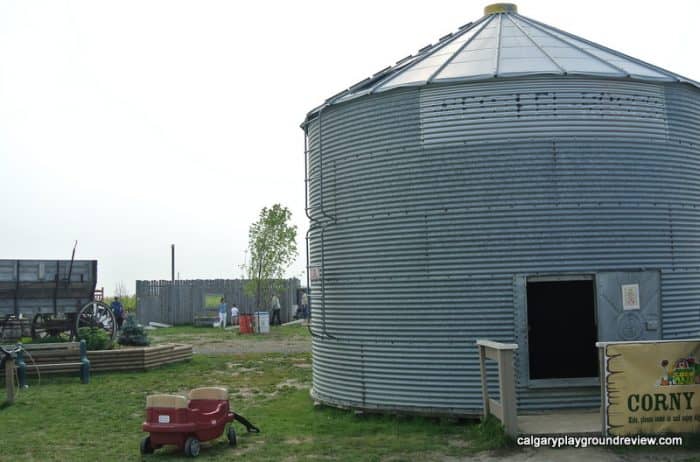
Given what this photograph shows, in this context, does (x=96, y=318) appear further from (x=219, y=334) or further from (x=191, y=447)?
(x=191, y=447)

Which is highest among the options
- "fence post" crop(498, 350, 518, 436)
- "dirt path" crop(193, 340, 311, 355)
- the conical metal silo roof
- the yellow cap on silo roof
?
the yellow cap on silo roof

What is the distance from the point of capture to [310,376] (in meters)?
18.6

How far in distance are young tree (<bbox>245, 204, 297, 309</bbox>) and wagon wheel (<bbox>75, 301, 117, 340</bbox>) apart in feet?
62.6

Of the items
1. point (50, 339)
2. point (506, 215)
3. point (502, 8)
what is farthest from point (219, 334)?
point (506, 215)

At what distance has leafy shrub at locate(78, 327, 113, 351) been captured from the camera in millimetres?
20736

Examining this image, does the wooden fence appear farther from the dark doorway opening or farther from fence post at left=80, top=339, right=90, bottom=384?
the dark doorway opening

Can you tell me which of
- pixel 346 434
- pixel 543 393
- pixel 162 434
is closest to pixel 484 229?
pixel 543 393

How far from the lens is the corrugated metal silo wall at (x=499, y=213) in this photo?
11422 millimetres

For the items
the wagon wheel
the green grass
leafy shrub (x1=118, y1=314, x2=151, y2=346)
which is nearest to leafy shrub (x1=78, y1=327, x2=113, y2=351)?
the wagon wheel

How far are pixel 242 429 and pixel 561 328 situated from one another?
7.00 meters

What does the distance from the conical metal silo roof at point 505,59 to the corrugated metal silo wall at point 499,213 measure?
0.66 feet

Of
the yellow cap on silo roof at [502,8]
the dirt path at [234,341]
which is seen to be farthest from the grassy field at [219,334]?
the yellow cap on silo roof at [502,8]

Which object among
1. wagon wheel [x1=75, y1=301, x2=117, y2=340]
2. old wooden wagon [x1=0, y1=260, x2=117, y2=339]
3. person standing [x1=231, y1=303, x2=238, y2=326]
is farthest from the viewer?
person standing [x1=231, y1=303, x2=238, y2=326]

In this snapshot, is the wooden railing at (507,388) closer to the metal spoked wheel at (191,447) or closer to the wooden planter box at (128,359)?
the metal spoked wheel at (191,447)
